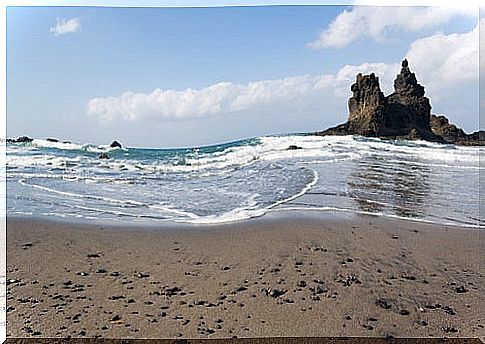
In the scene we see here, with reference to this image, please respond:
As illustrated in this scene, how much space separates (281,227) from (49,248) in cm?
118

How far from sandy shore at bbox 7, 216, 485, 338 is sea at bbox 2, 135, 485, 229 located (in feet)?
0.80

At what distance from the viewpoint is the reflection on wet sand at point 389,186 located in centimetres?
295

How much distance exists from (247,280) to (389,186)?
1644 millimetres

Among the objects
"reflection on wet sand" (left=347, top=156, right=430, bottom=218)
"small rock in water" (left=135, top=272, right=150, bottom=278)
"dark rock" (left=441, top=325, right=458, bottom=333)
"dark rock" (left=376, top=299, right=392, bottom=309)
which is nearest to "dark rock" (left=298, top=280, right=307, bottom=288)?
"dark rock" (left=376, top=299, right=392, bottom=309)

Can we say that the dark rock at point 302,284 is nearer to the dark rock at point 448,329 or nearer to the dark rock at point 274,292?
the dark rock at point 274,292

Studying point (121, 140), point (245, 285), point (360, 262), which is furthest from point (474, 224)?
point (121, 140)

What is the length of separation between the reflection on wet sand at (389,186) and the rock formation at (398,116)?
0.23 metres

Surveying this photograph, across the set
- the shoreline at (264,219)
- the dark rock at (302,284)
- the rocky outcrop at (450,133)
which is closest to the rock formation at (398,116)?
the rocky outcrop at (450,133)

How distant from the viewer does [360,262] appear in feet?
7.33

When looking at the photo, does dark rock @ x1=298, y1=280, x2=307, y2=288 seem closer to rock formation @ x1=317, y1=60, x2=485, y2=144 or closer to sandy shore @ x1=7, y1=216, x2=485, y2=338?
sandy shore @ x1=7, y1=216, x2=485, y2=338

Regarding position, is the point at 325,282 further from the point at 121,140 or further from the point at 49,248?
the point at 121,140

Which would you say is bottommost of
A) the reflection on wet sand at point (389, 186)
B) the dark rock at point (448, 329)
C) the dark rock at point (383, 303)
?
the dark rock at point (448, 329)

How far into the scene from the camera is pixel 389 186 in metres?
3.33

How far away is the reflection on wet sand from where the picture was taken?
2.95 metres
